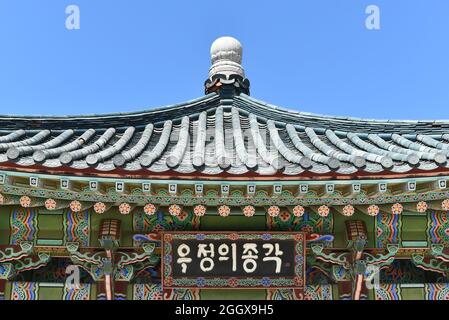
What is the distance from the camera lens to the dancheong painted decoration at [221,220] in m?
5.64

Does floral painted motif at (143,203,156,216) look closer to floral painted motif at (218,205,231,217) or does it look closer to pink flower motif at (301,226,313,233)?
floral painted motif at (218,205,231,217)

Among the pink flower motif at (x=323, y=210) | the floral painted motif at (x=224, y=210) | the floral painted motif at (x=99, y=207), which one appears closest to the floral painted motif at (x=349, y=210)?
the pink flower motif at (x=323, y=210)

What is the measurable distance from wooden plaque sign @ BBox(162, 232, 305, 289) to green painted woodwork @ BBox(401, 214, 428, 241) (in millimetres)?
1139

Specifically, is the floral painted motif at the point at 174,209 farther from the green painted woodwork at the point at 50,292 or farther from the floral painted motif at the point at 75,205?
the green painted woodwork at the point at 50,292

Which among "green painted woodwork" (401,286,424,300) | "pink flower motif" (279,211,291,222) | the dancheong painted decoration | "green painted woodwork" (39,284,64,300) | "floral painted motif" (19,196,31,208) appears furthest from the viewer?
"green painted woodwork" (401,286,424,300)

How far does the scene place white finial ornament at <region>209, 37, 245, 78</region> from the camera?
11.4 meters

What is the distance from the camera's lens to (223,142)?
745cm

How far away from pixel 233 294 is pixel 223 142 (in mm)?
1960

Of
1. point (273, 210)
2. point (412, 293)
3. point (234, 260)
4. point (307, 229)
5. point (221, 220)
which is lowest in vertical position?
point (412, 293)

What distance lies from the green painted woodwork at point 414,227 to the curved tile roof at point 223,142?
730 mm

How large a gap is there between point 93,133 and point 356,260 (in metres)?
3.83

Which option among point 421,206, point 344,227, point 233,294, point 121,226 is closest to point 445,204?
point 421,206

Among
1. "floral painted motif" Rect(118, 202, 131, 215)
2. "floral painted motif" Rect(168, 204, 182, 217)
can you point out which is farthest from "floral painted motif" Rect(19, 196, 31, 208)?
"floral painted motif" Rect(168, 204, 182, 217)

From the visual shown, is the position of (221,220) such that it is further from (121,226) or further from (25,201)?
(25,201)
